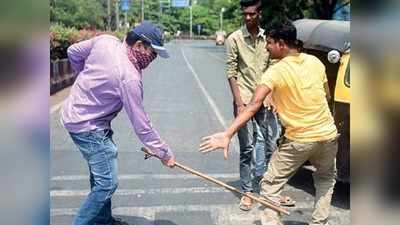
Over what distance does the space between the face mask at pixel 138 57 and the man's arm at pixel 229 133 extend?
696mm

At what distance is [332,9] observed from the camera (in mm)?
30953

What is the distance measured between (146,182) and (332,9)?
26.3m

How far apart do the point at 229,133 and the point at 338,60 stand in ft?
6.73

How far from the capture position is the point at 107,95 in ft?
13.7

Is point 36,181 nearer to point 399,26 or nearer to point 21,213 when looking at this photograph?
point 21,213

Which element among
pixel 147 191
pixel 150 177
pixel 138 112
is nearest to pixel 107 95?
pixel 138 112

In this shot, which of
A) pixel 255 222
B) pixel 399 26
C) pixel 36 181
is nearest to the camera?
pixel 399 26

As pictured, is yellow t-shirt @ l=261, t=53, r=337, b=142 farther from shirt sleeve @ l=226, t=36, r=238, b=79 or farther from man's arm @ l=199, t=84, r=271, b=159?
shirt sleeve @ l=226, t=36, r=238, b=79

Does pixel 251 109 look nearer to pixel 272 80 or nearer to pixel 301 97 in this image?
pixel 272 80

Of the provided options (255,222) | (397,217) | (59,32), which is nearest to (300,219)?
(255,222)

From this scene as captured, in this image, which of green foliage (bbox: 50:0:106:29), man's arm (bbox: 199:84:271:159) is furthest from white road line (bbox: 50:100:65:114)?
green foliage (bbox: 50:0:106:29)

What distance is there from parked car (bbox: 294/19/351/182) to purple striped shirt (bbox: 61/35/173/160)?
1.76 metres

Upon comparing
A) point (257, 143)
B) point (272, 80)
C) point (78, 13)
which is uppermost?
point (78, 13)

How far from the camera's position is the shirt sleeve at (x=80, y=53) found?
4.38 metres
